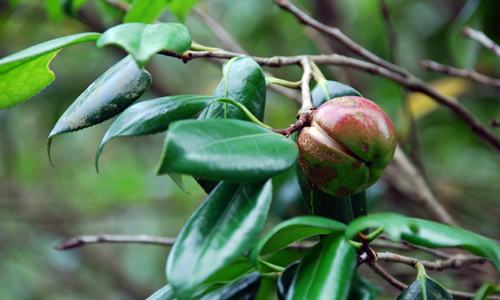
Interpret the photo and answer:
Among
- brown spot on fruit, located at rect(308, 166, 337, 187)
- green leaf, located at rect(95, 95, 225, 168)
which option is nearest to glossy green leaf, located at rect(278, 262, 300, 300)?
brown spot on fruit, located at rect(308, 166, 337, 187)

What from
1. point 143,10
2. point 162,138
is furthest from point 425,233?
point 162,138

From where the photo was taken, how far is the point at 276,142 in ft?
1.38

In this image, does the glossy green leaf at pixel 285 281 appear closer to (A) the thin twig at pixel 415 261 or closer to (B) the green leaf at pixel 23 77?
(A) the thin twig at pixel 415 261

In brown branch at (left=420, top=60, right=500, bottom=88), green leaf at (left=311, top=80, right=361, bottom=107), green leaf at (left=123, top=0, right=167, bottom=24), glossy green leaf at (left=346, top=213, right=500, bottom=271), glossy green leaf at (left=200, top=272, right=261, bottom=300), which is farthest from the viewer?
brown branch at (left=420, top=60, right=500, bottom=88)

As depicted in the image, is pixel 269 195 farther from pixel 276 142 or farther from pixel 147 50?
pixel 147 50

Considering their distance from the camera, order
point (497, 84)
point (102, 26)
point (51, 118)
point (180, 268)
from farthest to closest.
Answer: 1. point (51, 118)
2. point (102, 26)
3. point (497, 84)
4. point (180, 268)

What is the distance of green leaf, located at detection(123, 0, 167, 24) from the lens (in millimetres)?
791

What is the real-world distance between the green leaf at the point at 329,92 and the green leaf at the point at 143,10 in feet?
1.32

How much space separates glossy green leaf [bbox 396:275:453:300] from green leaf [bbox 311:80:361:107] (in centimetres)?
28

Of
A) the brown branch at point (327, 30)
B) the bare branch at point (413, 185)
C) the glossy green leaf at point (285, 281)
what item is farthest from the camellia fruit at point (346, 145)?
the bare branch at point (413, 185)

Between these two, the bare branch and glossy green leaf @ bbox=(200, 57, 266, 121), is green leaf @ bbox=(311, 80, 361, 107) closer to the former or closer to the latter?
glossy green leaf @ bbox=(200, 57, 266, 121)

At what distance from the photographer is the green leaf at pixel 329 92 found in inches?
24.0

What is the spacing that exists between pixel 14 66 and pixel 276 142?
1.15ft

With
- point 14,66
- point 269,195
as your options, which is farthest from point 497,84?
point 14,66
